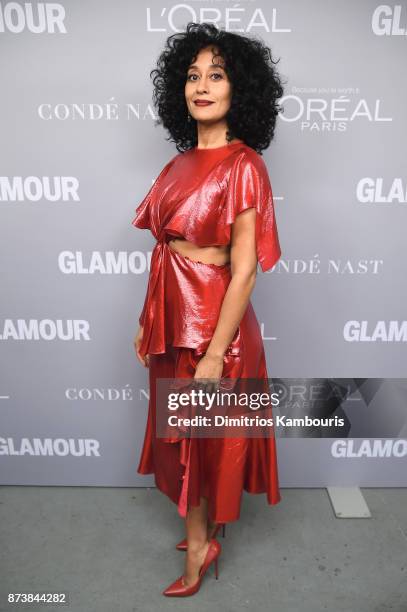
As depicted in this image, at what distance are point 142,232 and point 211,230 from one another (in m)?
0.63

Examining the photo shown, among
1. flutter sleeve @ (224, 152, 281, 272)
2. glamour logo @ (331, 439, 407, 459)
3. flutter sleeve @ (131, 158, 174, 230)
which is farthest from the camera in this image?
glamour logo @ (331, 439, 407, 459)

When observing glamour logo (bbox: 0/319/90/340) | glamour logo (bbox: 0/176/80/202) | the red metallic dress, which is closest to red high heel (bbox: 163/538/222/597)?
the red metallic dress

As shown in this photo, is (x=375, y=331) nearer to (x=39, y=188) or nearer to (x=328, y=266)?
(x=328, y=266)

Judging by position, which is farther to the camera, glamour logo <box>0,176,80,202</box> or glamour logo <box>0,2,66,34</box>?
glamour logo <box>0,176,80,202</box>

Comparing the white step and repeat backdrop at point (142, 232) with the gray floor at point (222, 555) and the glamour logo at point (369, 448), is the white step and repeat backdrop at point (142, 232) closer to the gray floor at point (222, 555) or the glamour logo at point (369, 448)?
the glamour logo at point (369, 448)

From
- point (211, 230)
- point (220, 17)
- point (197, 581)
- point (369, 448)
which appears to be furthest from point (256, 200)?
point (369, 448)

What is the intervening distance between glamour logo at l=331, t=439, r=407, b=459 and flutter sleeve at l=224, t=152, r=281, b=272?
120cm

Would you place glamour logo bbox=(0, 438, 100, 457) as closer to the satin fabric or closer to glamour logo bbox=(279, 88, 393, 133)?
the satin fabric

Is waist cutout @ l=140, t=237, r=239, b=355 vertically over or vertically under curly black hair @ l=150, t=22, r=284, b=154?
under

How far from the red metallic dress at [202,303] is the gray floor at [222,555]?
33cm

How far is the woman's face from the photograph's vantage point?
138cm

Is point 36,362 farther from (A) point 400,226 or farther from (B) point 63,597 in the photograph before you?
(A) point 400,226

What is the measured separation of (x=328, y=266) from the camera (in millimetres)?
1992

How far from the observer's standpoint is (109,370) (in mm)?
2154
